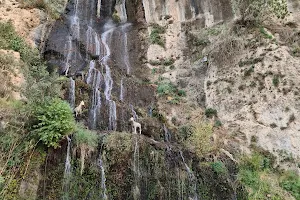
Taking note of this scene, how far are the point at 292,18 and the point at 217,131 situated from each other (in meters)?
8.15

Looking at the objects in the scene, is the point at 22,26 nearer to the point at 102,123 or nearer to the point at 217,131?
the point at 102,123

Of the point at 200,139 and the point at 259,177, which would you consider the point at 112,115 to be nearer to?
the point at 200,139

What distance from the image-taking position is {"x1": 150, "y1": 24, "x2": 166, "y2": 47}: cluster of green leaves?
800 inches

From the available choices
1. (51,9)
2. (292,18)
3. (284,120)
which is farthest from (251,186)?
(51,9)

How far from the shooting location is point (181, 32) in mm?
20734

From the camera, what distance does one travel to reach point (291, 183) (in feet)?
40.9

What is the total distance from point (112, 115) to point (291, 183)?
7500 mm

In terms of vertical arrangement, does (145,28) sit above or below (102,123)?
above

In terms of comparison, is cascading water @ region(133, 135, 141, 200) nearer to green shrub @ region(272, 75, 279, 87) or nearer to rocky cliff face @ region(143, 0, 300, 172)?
rocky cliff face @ region(143, 0, 300, 172)

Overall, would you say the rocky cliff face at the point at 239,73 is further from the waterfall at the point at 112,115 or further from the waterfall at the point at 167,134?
the waterfall at the point at 112,115

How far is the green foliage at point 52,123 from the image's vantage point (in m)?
9.03

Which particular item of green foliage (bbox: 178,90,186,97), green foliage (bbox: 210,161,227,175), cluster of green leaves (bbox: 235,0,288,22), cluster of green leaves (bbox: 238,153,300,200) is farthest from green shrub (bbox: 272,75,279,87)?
green foliage (bbox: 210,161,227,175)

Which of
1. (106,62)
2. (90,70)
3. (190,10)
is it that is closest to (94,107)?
(90,70)

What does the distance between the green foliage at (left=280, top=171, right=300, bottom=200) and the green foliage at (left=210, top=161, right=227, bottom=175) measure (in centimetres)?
Result: 254
